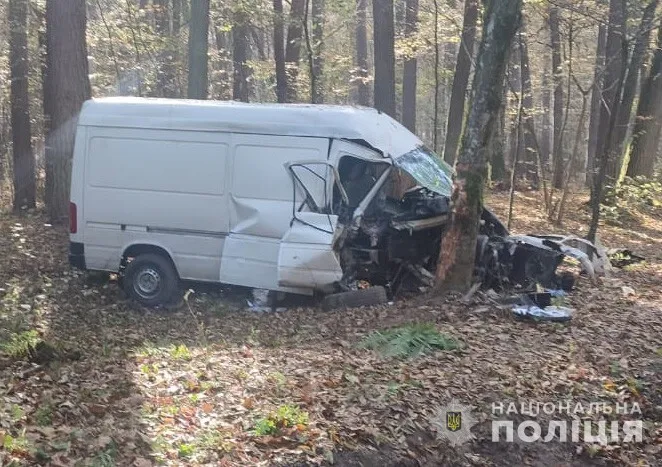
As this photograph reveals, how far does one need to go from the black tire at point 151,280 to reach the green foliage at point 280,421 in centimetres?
484

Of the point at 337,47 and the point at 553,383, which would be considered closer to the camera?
the point at 553,383

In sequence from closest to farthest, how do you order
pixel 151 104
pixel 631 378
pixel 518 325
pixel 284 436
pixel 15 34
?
1. pixel 284 436
2. pixel 631 378
3. pixel 518 325
4. pixel 151 104
5. pixel 15 34

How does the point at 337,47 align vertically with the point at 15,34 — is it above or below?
above

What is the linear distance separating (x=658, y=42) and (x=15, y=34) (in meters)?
14.6

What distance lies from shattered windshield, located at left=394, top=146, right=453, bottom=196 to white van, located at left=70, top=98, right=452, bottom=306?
0.03 meters

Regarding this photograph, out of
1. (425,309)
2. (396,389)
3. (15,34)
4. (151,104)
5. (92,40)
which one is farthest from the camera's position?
(92,40)

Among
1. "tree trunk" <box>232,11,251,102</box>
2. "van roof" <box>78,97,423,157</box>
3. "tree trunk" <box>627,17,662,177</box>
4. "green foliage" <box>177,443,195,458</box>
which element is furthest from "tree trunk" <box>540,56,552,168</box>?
"green foliage" <box>177,443,195,458</box>

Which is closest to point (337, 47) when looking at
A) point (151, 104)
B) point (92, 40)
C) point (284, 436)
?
point (92, 40)

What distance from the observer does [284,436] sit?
16.4 feet

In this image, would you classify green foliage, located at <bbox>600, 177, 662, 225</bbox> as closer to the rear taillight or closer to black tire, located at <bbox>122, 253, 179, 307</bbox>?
black tire, located at <bbox>122, 253, 179, 307</bbox>

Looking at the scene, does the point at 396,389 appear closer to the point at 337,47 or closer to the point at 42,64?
the point at 42,64

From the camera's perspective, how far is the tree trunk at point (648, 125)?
61.9 feet

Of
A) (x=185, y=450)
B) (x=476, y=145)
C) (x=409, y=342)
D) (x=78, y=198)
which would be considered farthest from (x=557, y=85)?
(x=185, y=450)

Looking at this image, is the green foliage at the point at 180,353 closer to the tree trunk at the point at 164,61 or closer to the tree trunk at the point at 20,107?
the tree trunk at the point at 20,107
